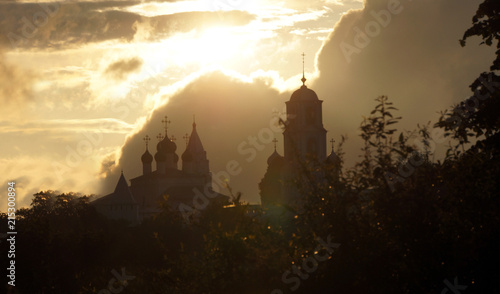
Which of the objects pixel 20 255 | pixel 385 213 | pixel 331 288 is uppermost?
pixel 20 255

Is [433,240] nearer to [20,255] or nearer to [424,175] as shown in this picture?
[424,175]

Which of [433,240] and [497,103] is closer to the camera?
[433,240]

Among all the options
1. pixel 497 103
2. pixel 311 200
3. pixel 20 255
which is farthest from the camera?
pixel 20 255

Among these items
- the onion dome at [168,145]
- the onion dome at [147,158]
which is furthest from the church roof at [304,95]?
the onion dome at [147,158]

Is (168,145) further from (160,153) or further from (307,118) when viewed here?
(307,118)

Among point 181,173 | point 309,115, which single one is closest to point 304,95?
point 309,115

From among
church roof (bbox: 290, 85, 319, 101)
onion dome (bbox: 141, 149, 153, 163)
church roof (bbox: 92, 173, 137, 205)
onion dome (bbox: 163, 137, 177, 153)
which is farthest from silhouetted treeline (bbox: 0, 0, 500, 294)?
onion dome (bbox: 141, 149, 153, 163)

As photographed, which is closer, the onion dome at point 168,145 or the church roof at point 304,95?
the church roof at point 304,95

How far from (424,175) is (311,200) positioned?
5.12ft

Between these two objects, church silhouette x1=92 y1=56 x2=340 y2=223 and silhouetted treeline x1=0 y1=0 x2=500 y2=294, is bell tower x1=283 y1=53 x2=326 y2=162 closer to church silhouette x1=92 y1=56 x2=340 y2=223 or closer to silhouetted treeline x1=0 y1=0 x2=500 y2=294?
church silhouette x1=92 y1=56 x2=340 y2=223

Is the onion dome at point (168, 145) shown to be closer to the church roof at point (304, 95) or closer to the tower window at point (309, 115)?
the tower window at point (309, 115)

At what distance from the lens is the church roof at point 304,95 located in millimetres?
82938

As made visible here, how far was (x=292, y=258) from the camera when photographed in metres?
11.6

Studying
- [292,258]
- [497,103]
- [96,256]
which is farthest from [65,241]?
[292,258]
